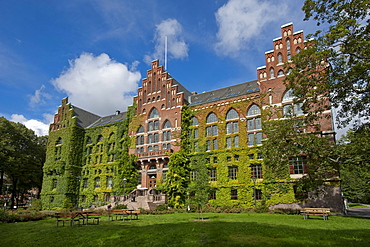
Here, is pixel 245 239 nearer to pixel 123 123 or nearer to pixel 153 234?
pixel 153 234

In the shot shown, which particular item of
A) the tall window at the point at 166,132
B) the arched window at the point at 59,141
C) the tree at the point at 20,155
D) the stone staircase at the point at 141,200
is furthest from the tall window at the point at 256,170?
the tree at the point at 20,155

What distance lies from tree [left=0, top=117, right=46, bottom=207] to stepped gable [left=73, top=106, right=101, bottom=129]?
35.3 feet

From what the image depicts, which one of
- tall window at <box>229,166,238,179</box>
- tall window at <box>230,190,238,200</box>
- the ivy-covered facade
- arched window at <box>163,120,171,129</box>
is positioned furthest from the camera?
arched window at <box>163,120,171,129</box>

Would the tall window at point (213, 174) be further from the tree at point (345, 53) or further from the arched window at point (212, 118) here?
the tree at point (345, 53)

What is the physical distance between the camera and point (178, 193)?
36906 mm

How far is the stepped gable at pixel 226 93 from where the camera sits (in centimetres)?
3906

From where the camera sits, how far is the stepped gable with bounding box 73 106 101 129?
54.3 meters

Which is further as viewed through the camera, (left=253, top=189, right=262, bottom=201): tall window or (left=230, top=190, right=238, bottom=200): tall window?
(left=230, top=190, right=238, bottom=200): tall window

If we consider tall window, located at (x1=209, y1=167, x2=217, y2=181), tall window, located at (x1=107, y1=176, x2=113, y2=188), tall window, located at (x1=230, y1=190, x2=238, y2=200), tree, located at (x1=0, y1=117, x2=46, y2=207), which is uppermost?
tree, located at (x1=0, y1=117, x2=46, y2=207)

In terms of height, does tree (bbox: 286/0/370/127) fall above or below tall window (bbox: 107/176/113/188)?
above

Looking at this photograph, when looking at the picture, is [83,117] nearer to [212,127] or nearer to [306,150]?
[212,127]

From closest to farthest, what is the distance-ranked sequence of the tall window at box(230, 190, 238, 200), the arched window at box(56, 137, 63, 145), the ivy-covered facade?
the ivy-covered facade → the tall window at box(230, 190, 238, 200) → the arched window at box(56, 137, 63, 145)

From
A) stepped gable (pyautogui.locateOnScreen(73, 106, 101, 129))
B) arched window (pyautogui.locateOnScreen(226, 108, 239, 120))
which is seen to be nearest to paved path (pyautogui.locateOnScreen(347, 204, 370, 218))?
arched window (pyautogui.locateOnScreen(226, 108, 239, 120))

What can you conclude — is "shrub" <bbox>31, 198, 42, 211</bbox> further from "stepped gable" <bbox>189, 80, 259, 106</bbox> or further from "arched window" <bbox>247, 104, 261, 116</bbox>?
"arched window" <bbox>247, 104, 261, 116</bbox>
